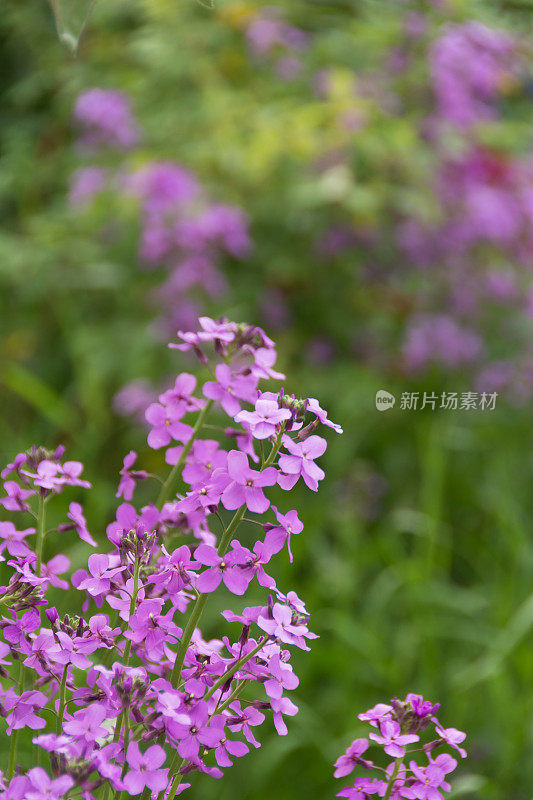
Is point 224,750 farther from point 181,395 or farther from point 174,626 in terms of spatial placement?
point 181,395

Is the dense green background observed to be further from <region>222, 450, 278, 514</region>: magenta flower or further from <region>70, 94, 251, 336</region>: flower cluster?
<region>222, 450, 278, 514</region>: magenta flower

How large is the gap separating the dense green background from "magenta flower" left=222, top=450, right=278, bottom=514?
1.17 meters

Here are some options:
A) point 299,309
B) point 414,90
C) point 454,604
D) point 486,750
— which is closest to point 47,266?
point 299,309

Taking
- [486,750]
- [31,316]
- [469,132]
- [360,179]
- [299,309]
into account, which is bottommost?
[486,750]

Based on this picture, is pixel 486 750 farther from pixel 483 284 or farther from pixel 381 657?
pixel 483 284

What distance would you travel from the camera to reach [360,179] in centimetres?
255

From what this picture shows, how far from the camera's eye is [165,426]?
2.14 ft

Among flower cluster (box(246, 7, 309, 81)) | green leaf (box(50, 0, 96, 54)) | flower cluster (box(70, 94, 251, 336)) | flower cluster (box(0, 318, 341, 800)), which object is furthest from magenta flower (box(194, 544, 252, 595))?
flower cluster (box(246, 7, 309, 81))

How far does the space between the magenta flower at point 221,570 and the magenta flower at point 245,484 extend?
0.03m

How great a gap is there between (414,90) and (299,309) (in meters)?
0.72

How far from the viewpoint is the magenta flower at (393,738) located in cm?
53

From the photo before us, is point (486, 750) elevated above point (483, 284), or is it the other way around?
point (483, 284)
